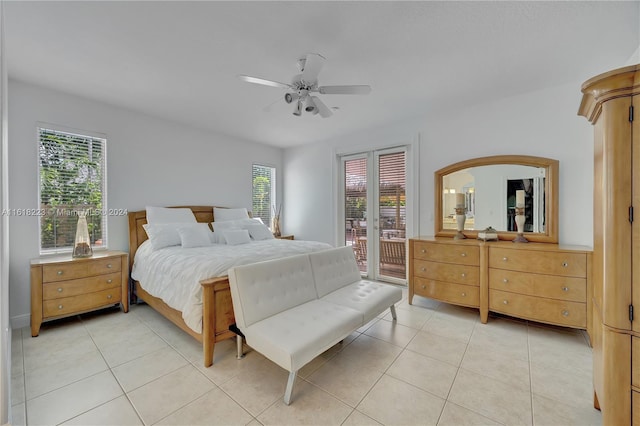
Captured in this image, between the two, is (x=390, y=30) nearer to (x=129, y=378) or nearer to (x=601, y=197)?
(x=601, y=197)

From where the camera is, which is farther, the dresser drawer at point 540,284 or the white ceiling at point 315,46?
the dresser drawer at point 540,284

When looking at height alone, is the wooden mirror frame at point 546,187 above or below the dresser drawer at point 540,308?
above

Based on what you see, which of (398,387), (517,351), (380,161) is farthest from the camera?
(380,161)

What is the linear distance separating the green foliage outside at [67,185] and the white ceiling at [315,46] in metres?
0.60

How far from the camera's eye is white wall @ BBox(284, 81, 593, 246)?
2791 millimetres

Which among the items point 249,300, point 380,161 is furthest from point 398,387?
point 380,161

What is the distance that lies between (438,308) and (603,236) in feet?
7.49

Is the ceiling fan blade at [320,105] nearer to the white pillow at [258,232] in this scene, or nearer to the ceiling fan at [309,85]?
the ceiling fan at [309,85]

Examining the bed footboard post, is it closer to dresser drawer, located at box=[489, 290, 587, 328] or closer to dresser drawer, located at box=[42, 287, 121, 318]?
dresser drawer, located at box=[42, 287, 121, 318]

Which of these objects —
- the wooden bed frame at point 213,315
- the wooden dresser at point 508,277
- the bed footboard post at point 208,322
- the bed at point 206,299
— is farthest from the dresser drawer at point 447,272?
the bed footboard post at point 208,322

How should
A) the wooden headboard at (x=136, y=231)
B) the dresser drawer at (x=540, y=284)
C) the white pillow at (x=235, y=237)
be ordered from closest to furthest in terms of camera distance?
the dresser drawer at (x=540, y=284)
the wooden headboard at (x=136, y=231)
the white pillow at (x=235, y=237)

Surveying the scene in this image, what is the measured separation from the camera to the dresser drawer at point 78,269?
2.66m

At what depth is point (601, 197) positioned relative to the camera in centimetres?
135

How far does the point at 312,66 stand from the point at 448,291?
8.98 feet
